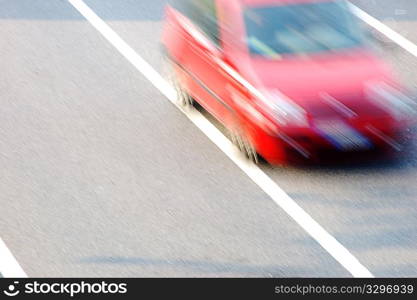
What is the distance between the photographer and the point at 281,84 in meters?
15.3

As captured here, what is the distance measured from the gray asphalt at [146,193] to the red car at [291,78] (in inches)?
Result: 16.7

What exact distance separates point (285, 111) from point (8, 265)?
11.4 ft

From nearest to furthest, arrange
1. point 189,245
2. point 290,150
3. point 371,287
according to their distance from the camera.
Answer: point 371,287 → point 189,245 → point 290,150

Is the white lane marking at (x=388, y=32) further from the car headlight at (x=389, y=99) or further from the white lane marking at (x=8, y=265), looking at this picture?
the white lane marking at (x=8, y=265)

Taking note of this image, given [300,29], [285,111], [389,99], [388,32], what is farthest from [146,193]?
[388,32]

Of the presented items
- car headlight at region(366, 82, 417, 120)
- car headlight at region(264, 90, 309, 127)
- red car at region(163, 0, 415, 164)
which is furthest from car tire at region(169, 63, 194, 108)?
car headlight at region(366, 82, 417, 120)

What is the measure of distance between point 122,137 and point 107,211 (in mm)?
1980

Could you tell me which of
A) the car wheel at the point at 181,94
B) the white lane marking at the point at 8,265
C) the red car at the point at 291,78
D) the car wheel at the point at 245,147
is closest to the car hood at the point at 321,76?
the red car at the point at 291,78

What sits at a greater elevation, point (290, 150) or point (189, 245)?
point (290, 150)

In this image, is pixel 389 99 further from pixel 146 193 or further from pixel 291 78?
pixel 146 193

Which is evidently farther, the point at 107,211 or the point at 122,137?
the point at 122,137

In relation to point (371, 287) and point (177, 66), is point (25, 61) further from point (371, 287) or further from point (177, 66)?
point (371, 287)

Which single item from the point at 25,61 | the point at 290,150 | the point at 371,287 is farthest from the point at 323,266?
the point at 25,61


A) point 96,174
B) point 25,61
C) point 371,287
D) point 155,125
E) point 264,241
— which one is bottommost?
point 371,287
